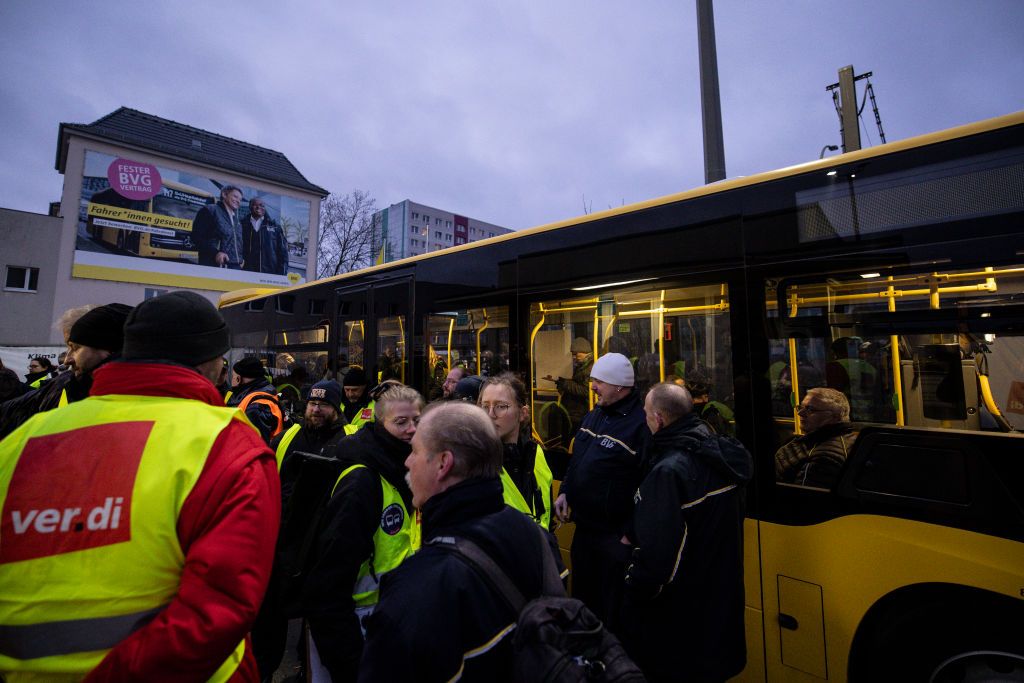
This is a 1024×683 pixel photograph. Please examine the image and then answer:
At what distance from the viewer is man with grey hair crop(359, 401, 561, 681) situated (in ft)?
3.80

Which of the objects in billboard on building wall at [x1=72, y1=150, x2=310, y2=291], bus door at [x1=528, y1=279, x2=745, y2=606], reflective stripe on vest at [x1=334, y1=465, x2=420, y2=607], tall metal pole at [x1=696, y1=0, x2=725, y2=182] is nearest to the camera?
reflective stripe on vest at [x1=334, y1=465, x2=420, y2=607]

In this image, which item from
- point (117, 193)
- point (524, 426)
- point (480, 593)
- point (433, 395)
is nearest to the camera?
point (480, 593)

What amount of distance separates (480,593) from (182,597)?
0.71m

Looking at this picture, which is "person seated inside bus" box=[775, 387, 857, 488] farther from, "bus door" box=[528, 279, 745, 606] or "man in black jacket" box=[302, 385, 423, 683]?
"man in black jacket" box=[302, 385, 423, 683]

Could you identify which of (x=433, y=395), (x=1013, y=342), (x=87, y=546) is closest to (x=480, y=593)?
(x=87, y=546)

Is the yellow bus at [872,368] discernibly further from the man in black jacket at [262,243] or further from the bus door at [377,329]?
the man in black jacket at [262,243]

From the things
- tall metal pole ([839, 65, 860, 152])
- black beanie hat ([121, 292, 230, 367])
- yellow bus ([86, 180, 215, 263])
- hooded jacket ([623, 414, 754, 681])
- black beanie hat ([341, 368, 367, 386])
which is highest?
yellow bus ([86, 180, 215, 263])

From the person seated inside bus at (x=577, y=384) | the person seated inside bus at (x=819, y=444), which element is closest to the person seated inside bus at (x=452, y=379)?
the person seated inside bus at (x=577, y=384)

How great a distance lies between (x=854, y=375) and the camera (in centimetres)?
288

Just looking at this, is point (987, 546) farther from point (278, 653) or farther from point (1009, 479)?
point (278, 653)

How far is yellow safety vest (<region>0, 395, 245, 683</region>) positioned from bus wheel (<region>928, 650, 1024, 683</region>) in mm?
3379

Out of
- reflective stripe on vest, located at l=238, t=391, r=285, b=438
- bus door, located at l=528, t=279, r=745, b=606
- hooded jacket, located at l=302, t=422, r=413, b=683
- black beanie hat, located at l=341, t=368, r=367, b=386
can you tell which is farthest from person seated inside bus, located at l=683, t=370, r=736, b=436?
reflective stripe on vest, located at l=238, t=391, r=285, b=438

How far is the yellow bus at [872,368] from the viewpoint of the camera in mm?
2426

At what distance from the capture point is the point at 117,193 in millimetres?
27500
